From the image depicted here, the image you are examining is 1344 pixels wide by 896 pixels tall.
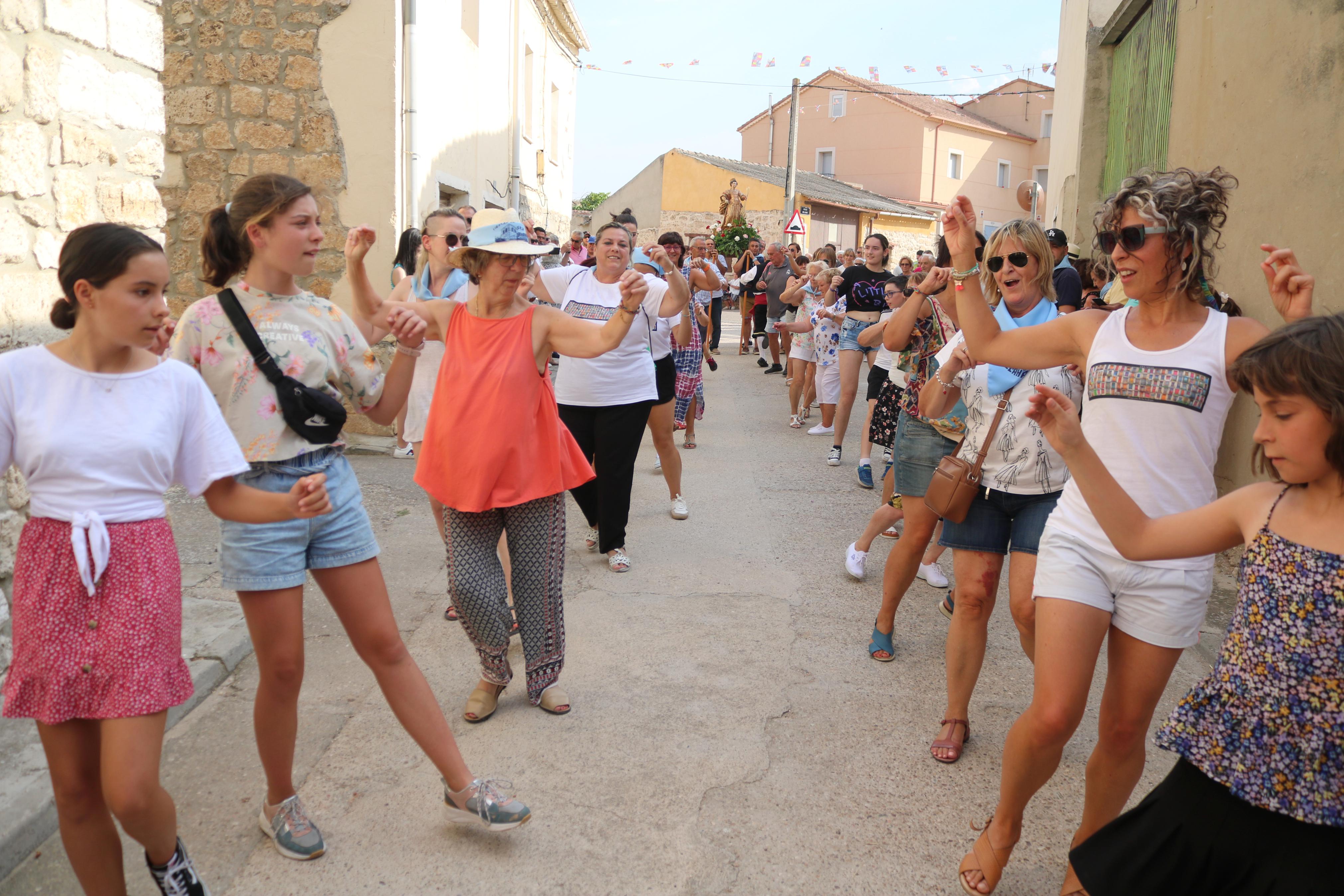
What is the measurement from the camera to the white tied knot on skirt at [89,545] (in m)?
2.17

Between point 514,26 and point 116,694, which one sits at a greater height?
point 514,26

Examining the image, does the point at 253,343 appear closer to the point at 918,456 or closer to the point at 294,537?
the point at 294,537

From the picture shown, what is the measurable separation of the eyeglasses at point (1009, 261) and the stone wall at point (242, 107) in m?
6.37

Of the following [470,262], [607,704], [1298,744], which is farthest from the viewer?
[607,704]

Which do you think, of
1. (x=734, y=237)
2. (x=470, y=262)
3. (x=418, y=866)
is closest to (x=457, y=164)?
(x=470, y=262)

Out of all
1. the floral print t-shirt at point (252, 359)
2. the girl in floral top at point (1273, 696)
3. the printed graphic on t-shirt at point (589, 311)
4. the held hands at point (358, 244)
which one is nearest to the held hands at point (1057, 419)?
the girl in floral top at point (1273, 696)

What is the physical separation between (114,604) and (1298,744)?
8.00ft

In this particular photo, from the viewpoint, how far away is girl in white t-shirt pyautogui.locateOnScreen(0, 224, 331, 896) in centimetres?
218

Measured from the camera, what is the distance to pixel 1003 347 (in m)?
2.96

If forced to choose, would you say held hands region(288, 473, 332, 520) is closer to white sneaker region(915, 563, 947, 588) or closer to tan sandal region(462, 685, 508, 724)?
tan sandal region(462, 685, 508, 724)

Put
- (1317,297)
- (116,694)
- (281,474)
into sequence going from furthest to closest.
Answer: (1317,297) → (281,474) → (116,694)

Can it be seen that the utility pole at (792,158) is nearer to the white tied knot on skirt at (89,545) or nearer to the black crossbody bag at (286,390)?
the black crossbody bag at (286,390)

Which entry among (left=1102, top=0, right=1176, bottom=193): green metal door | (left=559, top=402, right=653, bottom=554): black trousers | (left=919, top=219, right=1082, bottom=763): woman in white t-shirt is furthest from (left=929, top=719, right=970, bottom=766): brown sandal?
(left=1102, top=0, right=1176, bottom=193): green metal door

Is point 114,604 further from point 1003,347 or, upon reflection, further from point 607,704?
point 1003,347
